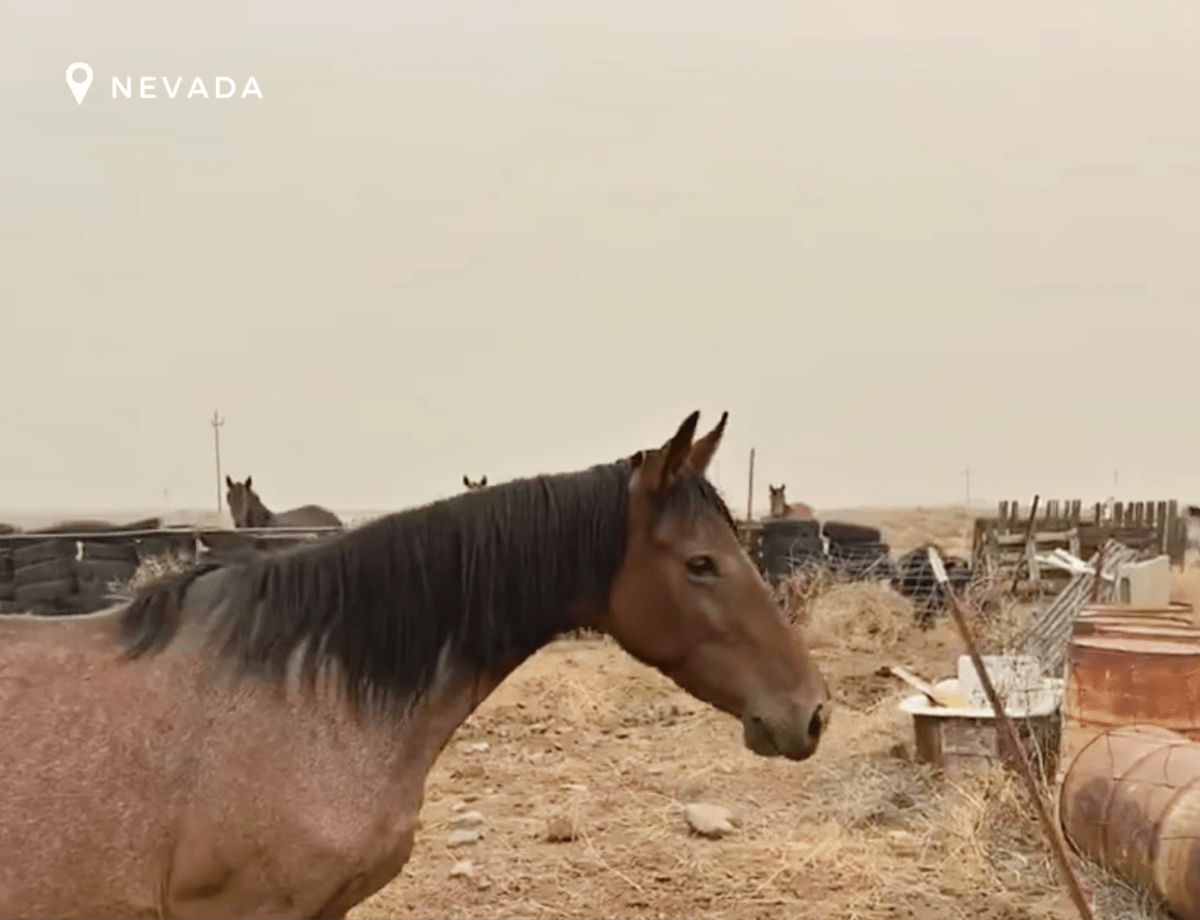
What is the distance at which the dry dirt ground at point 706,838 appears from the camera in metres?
4.47

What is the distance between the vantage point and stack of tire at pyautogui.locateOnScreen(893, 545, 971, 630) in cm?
1208

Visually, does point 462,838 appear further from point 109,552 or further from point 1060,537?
point 1060,537

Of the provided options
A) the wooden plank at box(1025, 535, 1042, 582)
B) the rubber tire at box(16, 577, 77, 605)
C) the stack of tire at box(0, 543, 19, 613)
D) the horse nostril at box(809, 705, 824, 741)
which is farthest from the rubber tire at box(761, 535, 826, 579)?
the horse nostril at box(809, 705, 824, 741)

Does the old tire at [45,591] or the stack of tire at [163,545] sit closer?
the old tire at [45,591]

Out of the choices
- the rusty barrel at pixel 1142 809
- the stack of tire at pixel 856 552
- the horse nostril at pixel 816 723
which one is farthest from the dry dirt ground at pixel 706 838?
the stack of tire at pixel 856 552

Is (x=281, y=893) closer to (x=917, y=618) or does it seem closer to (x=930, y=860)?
(x=930, y=860)

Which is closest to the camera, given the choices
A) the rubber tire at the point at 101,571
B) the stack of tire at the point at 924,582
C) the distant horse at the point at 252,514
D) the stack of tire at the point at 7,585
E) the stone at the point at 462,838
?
the stone at the point at 462,838

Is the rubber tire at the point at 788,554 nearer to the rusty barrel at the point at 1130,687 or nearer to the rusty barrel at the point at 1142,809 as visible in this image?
the rusty barrel at the point at 1130,687

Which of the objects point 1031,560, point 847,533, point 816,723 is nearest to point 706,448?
point 816,723

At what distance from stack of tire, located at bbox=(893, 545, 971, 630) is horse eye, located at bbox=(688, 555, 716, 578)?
378 inches

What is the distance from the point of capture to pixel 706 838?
533 cm

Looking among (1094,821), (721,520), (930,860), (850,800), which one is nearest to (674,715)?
(850,800)

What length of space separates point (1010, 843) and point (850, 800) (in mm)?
978

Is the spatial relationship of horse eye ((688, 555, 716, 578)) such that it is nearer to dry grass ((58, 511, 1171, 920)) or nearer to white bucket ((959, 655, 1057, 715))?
dry grass ((58, 511, 1171, 920))
